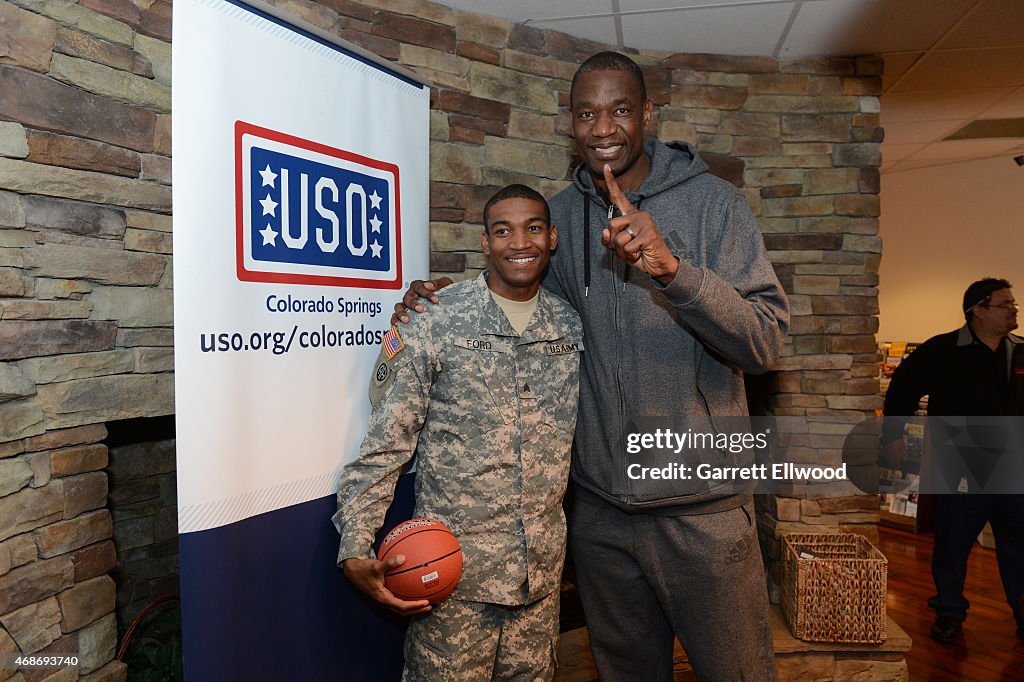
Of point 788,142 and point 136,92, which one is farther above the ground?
point 788,142

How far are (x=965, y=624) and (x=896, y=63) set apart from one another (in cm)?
299

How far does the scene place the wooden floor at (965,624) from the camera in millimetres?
3080

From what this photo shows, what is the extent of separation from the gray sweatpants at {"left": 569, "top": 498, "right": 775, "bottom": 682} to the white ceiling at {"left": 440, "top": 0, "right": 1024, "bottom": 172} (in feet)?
6.42

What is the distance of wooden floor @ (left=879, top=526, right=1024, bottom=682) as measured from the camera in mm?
3080

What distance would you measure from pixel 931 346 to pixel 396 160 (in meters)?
3.05

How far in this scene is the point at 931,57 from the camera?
3303mm

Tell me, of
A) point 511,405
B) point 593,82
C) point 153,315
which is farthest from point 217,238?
point 593,82

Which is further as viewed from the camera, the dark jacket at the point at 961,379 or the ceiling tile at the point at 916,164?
the ceiling tile at the point at 916,164

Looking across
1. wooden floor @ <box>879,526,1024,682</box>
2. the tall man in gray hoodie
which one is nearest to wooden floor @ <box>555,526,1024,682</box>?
wooden floor @ <box>879,526,1024,682</box>

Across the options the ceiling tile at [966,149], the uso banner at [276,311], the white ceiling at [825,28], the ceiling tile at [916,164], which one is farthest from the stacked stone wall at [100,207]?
the ceiling tile at [916,164]

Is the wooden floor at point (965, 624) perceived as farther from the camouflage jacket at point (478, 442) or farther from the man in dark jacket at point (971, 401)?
the camouflage jacket at point (478, 442)

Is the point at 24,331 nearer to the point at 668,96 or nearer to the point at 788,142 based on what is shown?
the point at 668,96

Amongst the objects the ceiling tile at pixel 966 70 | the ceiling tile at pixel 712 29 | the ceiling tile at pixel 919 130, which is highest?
the ceiling tile at pixel 919 130

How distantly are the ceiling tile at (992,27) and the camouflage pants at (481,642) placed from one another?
116 inches
